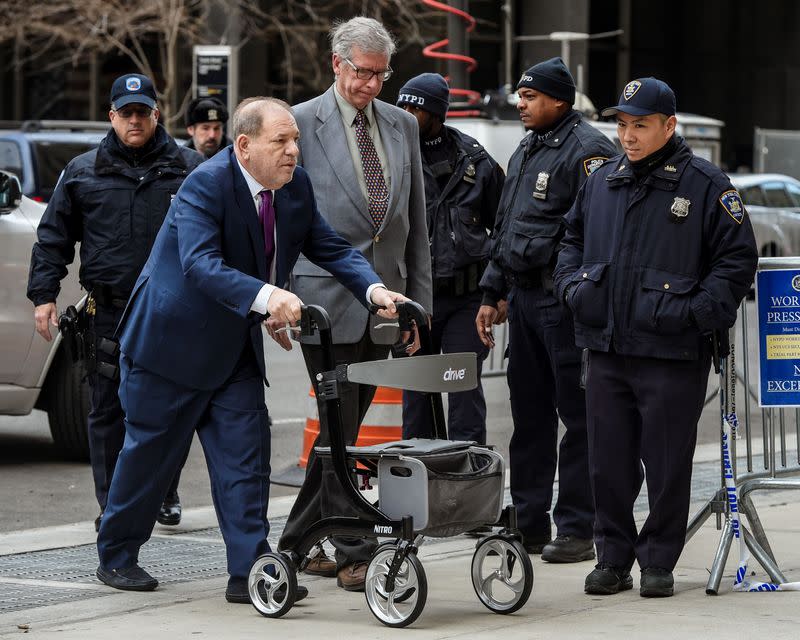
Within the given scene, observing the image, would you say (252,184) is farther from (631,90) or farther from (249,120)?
(631,90)

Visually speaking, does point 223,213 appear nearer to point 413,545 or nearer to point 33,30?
point 413,545

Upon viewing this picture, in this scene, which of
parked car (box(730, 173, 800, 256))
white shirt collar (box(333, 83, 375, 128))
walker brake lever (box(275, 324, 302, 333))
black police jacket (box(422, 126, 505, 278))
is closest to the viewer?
walker brake lever (box(275, 324, 302, 333))

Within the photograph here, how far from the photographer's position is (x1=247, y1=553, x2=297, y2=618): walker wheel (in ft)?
18.5

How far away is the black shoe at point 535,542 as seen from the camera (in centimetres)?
706

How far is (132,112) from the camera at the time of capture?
24.1 ft

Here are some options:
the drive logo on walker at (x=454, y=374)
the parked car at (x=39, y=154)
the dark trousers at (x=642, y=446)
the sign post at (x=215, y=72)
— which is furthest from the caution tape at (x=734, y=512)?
the sign post at (x=215, y=72)

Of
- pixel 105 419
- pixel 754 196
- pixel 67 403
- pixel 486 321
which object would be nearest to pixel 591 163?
pixel 486 321

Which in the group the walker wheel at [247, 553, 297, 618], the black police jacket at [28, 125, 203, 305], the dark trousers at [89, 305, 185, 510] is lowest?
the walker wheel at [247, 553, 297, 618]

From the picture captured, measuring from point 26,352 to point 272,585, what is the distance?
13.9 feet

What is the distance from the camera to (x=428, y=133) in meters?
7.62

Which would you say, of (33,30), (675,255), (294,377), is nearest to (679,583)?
(675,255)

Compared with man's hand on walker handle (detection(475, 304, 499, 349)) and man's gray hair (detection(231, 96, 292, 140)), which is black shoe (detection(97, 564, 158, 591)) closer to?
man's gray hair (detection(231, 96, 292, 140))

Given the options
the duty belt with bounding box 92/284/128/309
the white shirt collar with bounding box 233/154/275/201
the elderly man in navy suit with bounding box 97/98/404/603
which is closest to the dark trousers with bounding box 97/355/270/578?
the elderly man in navy suit with bounding box 97/98/404/603

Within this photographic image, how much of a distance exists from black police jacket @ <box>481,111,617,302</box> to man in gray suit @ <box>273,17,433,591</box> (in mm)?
361
